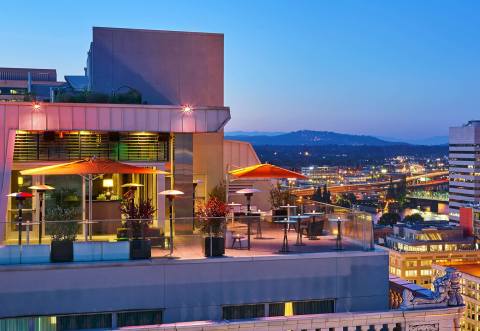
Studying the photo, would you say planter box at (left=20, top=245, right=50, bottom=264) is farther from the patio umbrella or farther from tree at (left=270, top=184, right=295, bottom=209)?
tree at (left=270, top=184, right=295, bottom=209)

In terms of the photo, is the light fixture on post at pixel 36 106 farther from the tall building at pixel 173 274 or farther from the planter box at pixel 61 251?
the planter box at pixel 61 251

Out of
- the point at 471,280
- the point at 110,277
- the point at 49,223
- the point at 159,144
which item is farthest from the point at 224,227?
the point at 471,280

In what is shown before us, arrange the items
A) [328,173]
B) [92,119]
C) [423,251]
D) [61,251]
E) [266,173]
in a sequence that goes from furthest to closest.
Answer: [328,173] < [423,251] < [266,173] < [92,119] < [61,251]

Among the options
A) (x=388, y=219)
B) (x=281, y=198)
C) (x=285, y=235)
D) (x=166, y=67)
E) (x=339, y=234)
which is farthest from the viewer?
(x=388, y=219)

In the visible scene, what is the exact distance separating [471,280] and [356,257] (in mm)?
68102

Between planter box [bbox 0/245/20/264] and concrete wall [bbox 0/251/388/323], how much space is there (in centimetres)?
33

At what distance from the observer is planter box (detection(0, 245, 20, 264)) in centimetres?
1038

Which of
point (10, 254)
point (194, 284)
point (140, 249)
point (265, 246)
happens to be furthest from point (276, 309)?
point (10, 254)

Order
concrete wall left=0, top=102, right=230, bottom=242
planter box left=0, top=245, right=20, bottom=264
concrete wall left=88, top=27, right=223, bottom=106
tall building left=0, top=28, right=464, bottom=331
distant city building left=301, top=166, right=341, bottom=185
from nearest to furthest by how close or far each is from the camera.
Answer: tall building left=0, top=28, right=464, bottom=331 < planter box left=0, top=245, right=20, bottom=264 < concrete wall left=0, top=102, right=230, bottom=242 < concrete wall left=88, top=27, right=223, bottom=106 < distant city building left=301, top=166, right=341, bottom=185

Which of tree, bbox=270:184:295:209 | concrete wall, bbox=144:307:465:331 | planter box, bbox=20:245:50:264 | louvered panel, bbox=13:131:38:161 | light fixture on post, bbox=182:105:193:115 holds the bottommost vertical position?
concrete wall, bbox=144:307:465:331

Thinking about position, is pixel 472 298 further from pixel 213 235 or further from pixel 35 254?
pixel 35 254

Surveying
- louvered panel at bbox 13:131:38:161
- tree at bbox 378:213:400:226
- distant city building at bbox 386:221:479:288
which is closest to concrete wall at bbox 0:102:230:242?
louvered panel at bbox 13:131:38:161

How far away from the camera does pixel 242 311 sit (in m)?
10.9

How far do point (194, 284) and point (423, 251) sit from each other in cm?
8576
